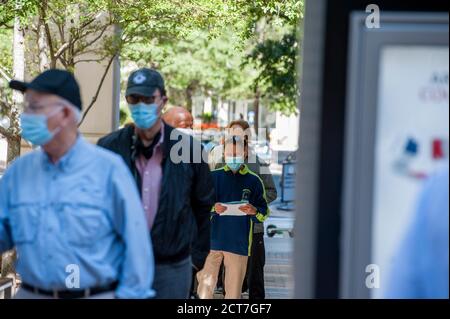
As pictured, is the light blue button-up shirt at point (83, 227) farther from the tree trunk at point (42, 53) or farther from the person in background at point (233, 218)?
the tree trunk at point (42, 53)

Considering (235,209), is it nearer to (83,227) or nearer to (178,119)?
(178,119)

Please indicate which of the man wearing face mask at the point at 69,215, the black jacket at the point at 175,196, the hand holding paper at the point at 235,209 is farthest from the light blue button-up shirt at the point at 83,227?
the hand holding paper at the point at 235,209

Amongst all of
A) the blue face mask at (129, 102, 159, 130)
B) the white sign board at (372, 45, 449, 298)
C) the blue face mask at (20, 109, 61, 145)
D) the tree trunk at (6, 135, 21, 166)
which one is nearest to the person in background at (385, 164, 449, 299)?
the white sign board at (372, 45, 449, 298)

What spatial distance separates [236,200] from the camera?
28.4 ft

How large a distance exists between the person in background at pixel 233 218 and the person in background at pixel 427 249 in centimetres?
519

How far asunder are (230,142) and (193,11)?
103 inches

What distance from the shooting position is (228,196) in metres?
8.63

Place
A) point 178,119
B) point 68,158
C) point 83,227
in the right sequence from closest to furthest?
point 83,227 < point 68,158 < point 178,119

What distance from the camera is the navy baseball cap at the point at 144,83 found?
554 cm

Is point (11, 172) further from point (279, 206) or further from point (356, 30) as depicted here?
point (279, 206)

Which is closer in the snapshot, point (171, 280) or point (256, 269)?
point (171, 280)

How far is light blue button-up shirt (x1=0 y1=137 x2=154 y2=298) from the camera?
13.6 ft

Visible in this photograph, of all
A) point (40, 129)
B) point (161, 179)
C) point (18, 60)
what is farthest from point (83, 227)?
point (18, 60)

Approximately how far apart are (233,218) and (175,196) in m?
3.31
